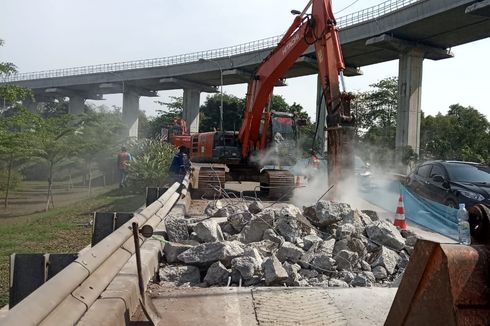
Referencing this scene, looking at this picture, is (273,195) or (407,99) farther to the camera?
(407,99)

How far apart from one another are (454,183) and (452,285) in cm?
1157

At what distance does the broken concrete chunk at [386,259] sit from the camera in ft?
18.8

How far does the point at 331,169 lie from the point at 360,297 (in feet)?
19.6

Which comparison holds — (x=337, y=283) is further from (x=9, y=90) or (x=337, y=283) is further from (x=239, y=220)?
(x=9, y=90)

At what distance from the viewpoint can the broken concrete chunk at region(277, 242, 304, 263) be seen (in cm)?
573

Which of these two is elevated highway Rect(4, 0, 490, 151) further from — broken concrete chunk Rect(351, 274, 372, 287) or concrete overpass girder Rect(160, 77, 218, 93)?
broken concrete chunk Rect(351, 274, 372, 287)

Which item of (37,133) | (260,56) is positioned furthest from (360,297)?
(260,56)

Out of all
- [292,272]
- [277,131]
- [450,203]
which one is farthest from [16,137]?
[292,272]

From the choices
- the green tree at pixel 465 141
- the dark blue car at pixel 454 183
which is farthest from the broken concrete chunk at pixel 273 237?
the green tree at pixel 465 141

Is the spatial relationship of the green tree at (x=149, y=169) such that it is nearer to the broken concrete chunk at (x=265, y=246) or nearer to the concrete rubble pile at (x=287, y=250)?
the concrete rubble pile at (x=287, y=250)

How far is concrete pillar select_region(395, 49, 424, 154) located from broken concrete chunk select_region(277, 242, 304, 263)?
33031 millimetres

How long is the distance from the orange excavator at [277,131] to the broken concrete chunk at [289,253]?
4.85 metres

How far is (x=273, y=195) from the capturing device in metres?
14.1

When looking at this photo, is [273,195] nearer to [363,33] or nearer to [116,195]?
[116,195]
